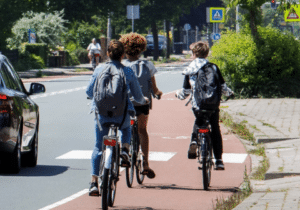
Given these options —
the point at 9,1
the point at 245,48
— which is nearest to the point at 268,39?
the point at 245,48

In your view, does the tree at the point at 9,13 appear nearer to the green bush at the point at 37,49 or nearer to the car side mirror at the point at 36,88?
the green bush at the point at 37,49

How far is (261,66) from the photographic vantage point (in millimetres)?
18750

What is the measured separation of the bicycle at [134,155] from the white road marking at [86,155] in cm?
215

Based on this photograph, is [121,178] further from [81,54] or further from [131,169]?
[81,54]

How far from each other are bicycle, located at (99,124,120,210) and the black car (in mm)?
2234

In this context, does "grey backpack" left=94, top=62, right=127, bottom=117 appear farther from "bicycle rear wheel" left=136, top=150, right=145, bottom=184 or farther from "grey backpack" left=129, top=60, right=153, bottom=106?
"bicycle rear wheel" left=136, top=150, right=145, bottom=184

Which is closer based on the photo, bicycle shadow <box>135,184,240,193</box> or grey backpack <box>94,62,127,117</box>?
grey backpack <box>94,62,127,117</box>

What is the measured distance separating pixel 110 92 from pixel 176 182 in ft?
7.41

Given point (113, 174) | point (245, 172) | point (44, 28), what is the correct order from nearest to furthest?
point (113, 174) < point (245, 172) < point (44, 28)

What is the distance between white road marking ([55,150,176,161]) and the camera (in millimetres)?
9883

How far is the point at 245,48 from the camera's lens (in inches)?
746

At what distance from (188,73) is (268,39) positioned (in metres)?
12.0

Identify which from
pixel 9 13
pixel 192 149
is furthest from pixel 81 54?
pixel 192 149

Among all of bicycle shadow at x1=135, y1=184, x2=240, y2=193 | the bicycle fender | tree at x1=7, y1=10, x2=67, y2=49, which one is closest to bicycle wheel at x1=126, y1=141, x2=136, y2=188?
bicycle shadow at x1=135, y1=184, x2=240, y2=193
